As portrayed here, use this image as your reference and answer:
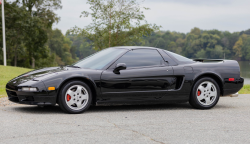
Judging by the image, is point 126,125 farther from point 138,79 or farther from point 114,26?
point 114,26

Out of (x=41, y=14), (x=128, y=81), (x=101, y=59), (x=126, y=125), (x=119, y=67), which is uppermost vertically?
(x=41, y=14)

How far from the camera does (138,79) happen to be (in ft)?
21.4

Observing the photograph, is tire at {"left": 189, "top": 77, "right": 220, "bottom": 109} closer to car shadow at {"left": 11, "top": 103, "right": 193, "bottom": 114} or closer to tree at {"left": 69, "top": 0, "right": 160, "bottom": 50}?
car shadow at {"left": 11, "top": 103, "right": 193, "bottom": 114}

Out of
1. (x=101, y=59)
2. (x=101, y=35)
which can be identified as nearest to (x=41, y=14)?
(x=101, y=35)

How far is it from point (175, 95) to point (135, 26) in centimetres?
1969

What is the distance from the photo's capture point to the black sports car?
6008 millimetres

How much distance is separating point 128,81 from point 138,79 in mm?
220

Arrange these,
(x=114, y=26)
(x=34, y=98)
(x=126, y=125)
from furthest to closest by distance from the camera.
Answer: (x=114, y=26) < (x=34, y=98) < (x=126, y=125)

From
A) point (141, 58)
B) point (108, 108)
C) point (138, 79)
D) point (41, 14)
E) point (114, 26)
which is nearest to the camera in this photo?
point (138, 79)

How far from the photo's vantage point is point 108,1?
25625 mm

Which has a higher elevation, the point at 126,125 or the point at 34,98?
the point at 34,98

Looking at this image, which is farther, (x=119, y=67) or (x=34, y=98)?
(x=119, y=67)

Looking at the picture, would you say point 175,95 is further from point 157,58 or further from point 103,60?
point 103,60

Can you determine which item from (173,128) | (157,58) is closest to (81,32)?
(157,58)
